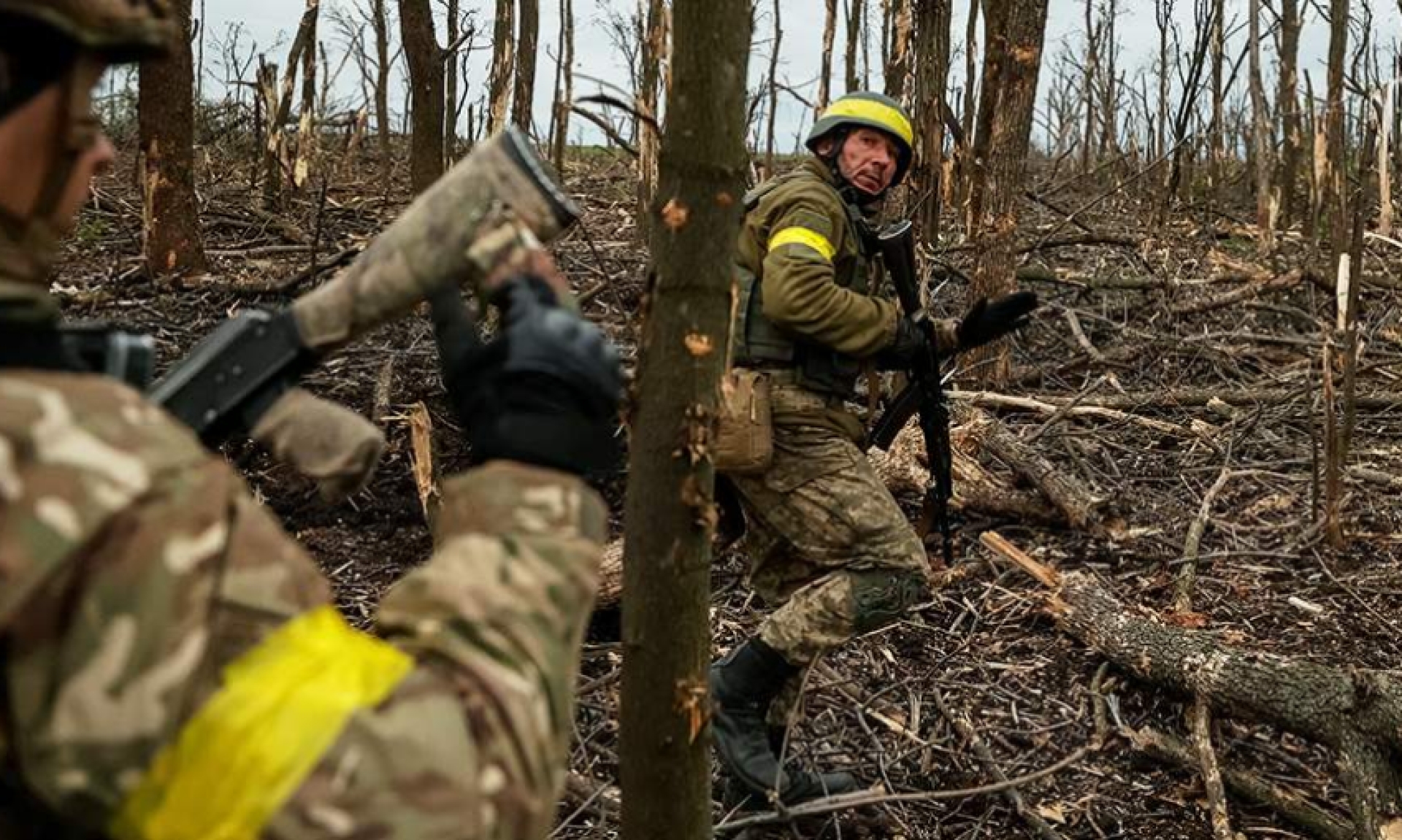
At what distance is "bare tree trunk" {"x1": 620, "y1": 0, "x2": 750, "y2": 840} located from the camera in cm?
211

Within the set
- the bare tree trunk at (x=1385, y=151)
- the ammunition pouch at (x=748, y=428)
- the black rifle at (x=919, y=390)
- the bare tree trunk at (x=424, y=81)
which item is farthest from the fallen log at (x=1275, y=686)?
the bare tree trunk at (x=424, y=81)

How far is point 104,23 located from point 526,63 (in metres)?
11.2

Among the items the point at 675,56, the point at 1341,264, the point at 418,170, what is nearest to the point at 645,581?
the point at 675,56

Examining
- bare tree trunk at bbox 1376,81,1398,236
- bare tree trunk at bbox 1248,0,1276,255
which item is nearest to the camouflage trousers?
bare tree trunk at bbox 1376,81,1398,236

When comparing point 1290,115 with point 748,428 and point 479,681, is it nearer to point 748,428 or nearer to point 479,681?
point 748,428

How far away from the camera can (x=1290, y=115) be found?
14.1 metres

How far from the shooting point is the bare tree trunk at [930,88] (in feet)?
29.0

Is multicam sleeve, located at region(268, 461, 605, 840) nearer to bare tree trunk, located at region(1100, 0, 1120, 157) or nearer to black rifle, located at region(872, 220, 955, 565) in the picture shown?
black rifle, located at region(872, 220, 955, 565)

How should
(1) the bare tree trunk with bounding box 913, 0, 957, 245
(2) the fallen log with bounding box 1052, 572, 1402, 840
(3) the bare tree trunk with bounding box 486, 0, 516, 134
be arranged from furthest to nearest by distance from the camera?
(3) the bare tree trunk with bounding box 486, 0, 516, 134
(1) the bare tree trunk with bounding box 913, 0, 957, 245
(2) the fallen log with bounding box 1052, 572, 1402, 840

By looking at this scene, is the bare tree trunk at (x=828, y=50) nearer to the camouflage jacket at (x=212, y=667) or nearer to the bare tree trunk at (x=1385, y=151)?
the bare tree trunk at (x=1385, y=151)

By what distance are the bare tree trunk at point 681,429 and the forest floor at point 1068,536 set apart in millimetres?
670

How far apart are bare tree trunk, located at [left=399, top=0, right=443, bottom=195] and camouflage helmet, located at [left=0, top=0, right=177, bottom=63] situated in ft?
23.1

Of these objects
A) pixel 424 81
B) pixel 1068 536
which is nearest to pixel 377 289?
pixel 1068 536

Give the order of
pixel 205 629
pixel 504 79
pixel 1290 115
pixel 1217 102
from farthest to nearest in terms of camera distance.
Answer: pixel 1217 102 < pixel 1290 115 < pixel 504 79 < pixel 205 629
